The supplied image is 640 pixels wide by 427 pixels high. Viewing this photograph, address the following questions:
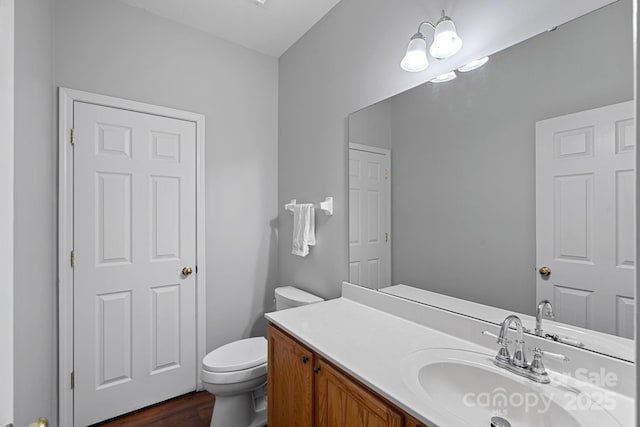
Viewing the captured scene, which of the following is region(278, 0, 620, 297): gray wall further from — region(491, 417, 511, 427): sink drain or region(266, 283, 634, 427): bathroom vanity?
region(491, 417, 511, 427): sink drain

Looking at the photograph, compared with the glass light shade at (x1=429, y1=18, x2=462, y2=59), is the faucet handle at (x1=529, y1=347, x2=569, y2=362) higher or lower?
lower

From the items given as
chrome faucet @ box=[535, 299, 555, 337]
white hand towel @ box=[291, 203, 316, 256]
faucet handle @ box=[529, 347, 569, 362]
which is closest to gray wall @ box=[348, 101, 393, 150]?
white hand towel @ box=[291, 203, 316, 256]

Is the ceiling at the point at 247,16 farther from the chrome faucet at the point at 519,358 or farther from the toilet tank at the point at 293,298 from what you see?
the chrome faucet at the point at 519,358

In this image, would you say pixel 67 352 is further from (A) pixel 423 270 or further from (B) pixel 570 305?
(B) pixel 570 305

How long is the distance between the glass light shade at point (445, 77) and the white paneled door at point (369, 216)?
401 millimetres

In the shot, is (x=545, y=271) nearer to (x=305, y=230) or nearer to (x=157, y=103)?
(x=305, y=230)

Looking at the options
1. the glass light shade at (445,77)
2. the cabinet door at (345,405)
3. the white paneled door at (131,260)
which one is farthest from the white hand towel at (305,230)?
the glass light shade at (445,77)

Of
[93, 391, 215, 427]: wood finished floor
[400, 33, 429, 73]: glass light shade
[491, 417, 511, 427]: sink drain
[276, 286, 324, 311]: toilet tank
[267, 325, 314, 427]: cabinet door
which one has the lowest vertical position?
[93, 391, 215, 427]: wood finished floor

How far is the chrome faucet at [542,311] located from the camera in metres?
0.96

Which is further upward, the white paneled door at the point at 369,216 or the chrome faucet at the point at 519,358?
the white paneled door at the point at 369,216

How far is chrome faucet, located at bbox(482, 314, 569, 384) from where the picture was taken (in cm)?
89

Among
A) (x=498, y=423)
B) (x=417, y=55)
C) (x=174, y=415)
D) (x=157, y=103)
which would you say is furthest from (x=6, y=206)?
(x=174, y=415)

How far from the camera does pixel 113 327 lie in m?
1.89

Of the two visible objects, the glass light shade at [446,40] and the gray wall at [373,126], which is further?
the gray wall at [373,126]
